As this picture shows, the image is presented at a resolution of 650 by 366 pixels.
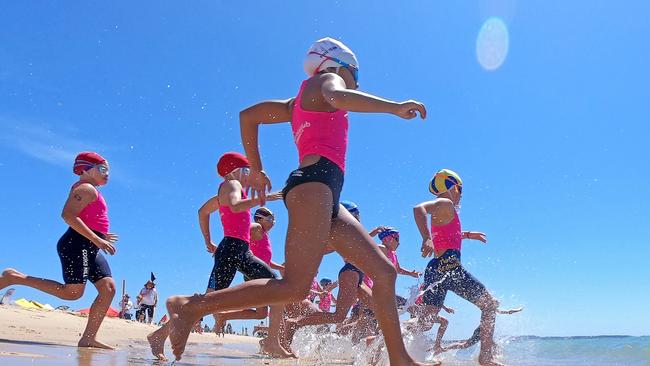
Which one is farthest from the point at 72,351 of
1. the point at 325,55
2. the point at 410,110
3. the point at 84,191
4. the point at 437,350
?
the point at 437,350

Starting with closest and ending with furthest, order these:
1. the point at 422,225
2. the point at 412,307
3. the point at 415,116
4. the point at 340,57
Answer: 1. the point at 415,116
2. the point at 340,57
3. the point at 422,225
4. the point at 412,307

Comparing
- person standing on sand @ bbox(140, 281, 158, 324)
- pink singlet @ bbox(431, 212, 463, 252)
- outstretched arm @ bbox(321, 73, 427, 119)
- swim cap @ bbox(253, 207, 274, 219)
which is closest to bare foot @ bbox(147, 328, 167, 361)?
outstretched arm @ bbox(321, 73, 427, 119)

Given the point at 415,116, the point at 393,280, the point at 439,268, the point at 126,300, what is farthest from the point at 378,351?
the point at 126,300

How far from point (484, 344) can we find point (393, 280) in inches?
120

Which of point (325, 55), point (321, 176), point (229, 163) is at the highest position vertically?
point (229, 163)

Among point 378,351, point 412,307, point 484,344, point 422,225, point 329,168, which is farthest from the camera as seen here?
point 412,307

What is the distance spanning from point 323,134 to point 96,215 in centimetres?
361

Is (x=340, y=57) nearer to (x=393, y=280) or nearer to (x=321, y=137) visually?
(x=321, y=137)

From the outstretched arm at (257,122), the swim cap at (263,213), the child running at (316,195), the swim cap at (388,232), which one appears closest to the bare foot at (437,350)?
the swim cap at (388,232)

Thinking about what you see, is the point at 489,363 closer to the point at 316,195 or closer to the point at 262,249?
the point at 262,249

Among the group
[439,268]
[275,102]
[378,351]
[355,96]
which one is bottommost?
[378,351]

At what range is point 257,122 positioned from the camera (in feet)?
11.7

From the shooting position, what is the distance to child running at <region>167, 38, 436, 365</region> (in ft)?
9.45

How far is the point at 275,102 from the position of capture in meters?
3.56
